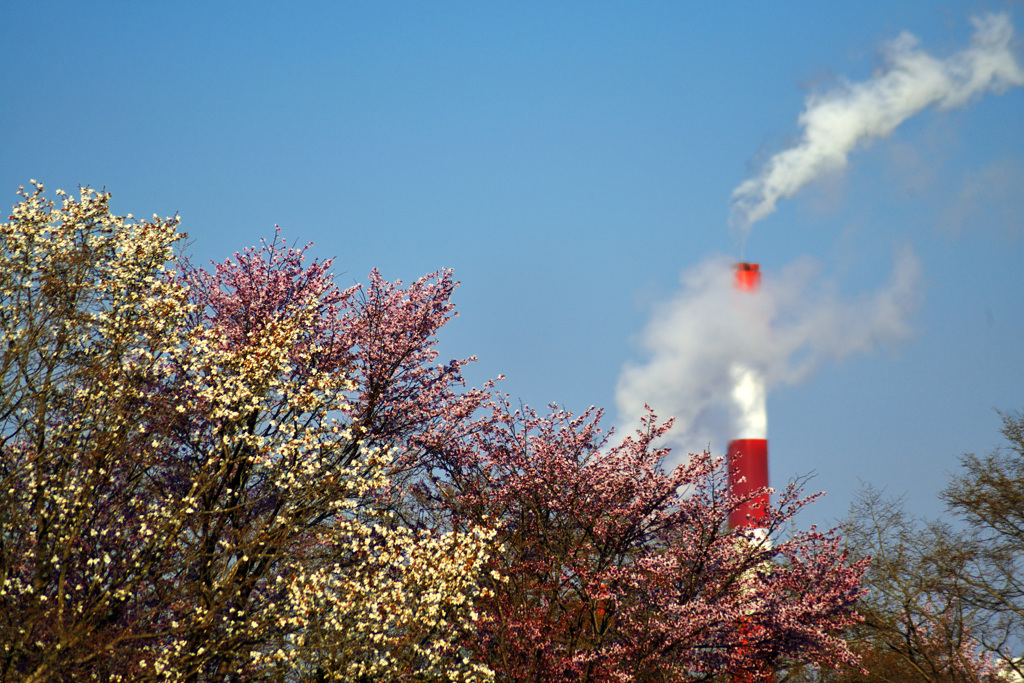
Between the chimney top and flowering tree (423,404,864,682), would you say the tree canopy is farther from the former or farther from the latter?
the chimney top

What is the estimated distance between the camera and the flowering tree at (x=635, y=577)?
57.9 ft

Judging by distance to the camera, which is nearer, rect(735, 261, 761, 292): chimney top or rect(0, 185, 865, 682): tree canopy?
rect(0, 185, 865, 682): tree canopy

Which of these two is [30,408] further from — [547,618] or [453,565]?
[547,618]

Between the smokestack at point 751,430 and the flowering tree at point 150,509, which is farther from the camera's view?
the smokestack at point 751,430

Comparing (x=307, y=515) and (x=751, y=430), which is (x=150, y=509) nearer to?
(x=307, y=515)

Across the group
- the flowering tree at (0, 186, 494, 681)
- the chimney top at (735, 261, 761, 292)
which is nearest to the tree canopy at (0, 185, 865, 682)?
the flowering tree at (0, 186, 494, 681)

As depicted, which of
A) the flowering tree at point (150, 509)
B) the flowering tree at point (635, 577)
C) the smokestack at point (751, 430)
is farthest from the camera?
the smokestack at point (751, 430)

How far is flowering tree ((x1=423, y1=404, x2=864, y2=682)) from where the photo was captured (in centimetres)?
1764

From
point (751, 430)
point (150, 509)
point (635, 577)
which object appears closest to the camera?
point (150, 509)

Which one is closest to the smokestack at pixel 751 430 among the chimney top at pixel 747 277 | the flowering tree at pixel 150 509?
the chimney top at pixel 747 277

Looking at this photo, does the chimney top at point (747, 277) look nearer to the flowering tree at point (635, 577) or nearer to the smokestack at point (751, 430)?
the smokestack at point (751, 430)

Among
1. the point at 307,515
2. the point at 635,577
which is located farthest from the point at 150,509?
the point at 635,577

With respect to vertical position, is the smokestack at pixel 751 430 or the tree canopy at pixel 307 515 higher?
the smokestack at pixel 751 430

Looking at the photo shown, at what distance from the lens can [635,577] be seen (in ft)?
60.2
